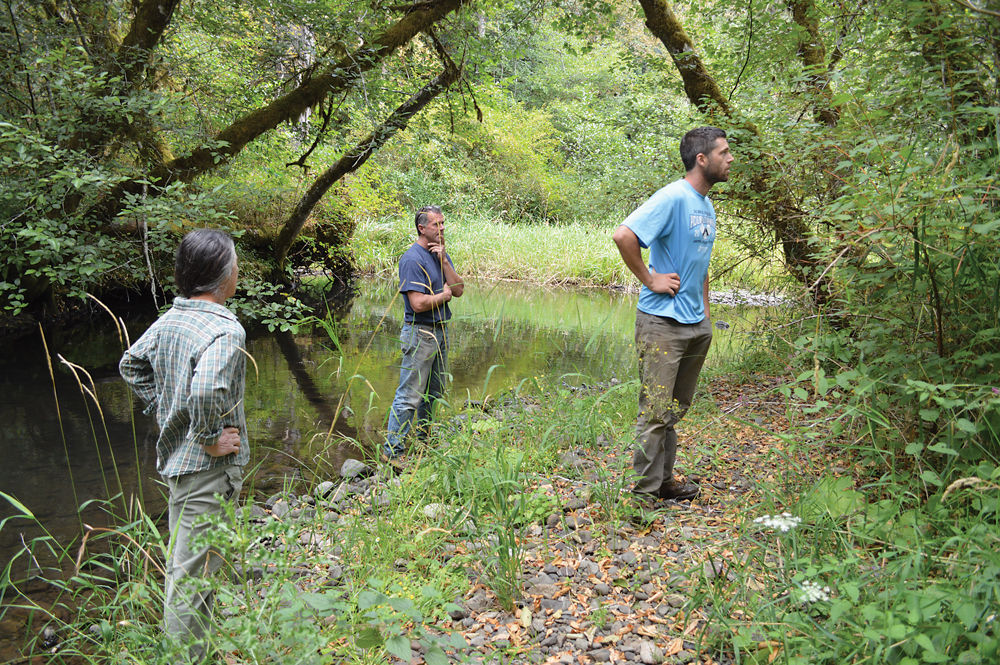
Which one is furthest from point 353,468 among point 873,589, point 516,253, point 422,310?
point 516,253

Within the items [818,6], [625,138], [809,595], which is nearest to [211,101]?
[818,6]

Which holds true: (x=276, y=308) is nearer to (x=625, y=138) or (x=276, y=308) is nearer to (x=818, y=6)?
(x=818, y=6)

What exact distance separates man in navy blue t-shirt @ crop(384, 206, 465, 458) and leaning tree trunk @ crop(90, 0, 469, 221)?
3.33 m

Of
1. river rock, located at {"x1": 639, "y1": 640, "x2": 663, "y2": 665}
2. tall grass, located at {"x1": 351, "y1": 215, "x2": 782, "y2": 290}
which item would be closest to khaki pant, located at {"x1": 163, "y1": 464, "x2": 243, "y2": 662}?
river rock, located at {"x1": 639, "y1": 640, "x2": 663, "y2": 665}

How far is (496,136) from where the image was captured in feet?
79.1

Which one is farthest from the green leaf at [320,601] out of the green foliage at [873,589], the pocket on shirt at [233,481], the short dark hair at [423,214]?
the short dark hair at [423,214]

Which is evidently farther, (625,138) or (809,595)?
(625,138)

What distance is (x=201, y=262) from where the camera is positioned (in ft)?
7.63

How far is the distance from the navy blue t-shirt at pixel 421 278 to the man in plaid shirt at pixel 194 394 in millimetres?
2086

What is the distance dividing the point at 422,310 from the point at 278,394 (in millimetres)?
3404

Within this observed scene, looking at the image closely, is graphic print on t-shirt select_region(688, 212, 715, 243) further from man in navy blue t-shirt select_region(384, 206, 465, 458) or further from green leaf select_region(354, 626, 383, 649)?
green leaf select_region(354, 626, 383, 649)

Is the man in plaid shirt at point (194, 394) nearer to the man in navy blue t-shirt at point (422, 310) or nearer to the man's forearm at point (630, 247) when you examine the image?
the man's forearm at point (630, 247)

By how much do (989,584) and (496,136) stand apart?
24.0 metres

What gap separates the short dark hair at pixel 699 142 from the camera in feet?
10.5
